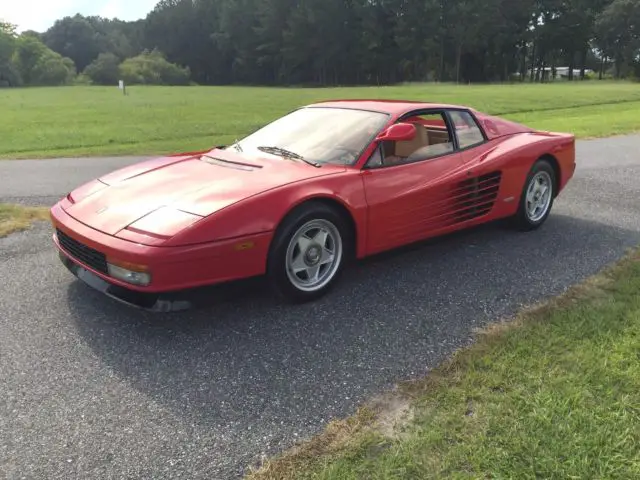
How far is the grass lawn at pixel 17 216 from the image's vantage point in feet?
16.8

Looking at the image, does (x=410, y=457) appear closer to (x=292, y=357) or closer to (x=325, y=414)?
(x=325, y=414)

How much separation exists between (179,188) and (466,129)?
247 cm

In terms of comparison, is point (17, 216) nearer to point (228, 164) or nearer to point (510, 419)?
point (228, 164)

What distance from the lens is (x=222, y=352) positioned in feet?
9.77

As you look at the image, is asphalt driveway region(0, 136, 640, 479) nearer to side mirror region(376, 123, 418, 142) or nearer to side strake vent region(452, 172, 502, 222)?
side strake vent region(452, 172, 502, 222)

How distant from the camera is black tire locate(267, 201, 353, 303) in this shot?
3.30 m

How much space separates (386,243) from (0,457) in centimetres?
254

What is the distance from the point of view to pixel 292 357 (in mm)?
2932

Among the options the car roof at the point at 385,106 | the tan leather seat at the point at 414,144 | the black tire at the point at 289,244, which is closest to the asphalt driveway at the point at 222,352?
the black tire at the point at 289,244

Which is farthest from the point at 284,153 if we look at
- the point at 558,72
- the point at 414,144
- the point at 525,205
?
the point at 558,72

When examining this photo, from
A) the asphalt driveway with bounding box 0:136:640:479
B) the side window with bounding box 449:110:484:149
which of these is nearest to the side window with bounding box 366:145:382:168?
the asphalt driveway with bounding box 0:136:640:479

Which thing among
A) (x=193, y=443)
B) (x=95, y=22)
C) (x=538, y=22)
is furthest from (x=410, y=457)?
A: (x=95, y=22)

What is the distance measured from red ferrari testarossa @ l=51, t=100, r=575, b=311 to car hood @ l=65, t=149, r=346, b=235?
0.01 metres

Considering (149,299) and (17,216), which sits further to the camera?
(17,216)
